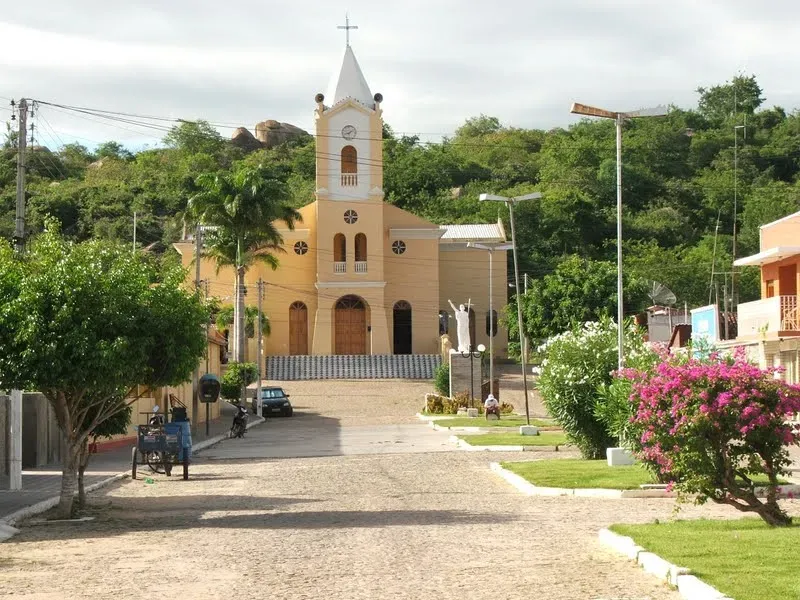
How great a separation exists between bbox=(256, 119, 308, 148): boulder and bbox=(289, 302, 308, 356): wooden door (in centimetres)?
6046

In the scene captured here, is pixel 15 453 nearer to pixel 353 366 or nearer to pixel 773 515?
pixel 773 515

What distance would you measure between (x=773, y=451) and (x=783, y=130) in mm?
→ 93982

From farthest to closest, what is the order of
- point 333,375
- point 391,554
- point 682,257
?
point 682,257, point 333,375, point 391,554

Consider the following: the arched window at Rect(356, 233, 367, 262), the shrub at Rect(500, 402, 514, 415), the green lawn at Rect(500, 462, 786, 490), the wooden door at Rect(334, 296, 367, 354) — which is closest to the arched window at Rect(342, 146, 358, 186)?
the arched window at Rect(356, 233, 367, 262)

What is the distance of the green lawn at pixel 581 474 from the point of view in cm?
1878

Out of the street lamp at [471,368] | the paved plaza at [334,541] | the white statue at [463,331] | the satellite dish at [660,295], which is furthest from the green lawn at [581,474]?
the satellite dish at [660,295]

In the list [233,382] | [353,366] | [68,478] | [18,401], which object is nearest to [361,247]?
[353,366]

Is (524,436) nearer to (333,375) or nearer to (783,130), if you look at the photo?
(333,375)

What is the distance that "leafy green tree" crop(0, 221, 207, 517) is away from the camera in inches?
619

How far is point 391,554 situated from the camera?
40.1ft

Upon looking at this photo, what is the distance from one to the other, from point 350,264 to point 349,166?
5.45 meters

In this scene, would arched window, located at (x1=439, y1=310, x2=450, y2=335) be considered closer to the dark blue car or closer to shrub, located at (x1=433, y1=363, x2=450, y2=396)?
shrub, located at (x1=433, y1=363, x2=450, y2=396)

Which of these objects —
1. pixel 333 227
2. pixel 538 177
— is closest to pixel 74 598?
pixel 333 227

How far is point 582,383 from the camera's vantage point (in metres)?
24.8
